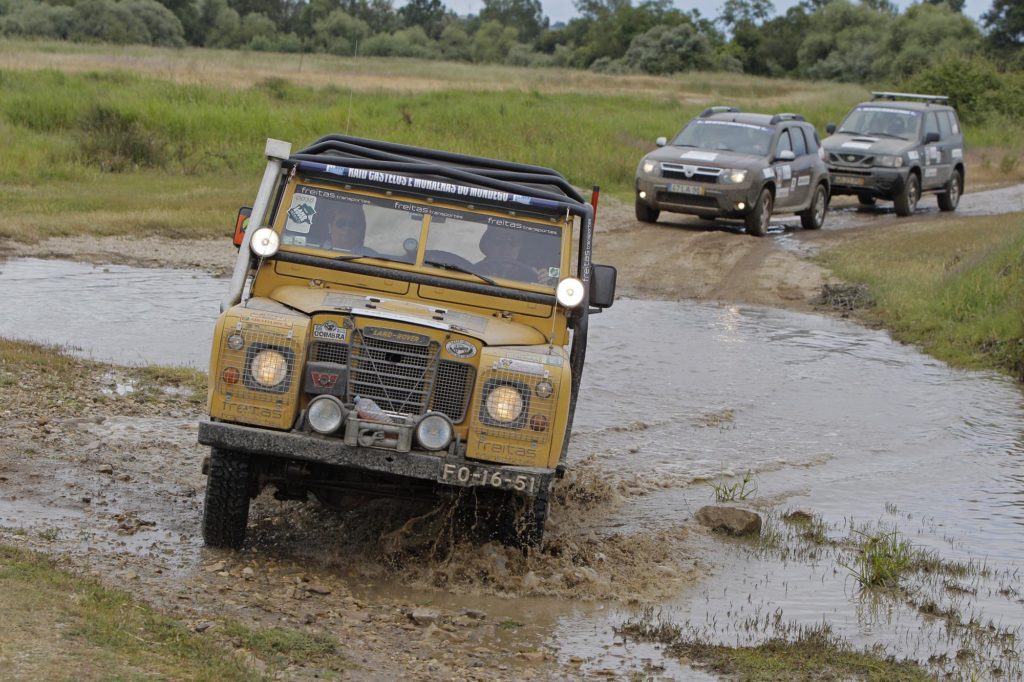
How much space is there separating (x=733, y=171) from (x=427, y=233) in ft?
39.1

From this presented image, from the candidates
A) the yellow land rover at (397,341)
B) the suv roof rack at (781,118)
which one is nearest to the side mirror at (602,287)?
the yellow land rover at (397,341)

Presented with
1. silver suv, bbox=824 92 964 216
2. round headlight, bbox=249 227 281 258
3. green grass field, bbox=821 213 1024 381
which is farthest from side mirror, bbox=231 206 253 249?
silver suv, bbox=824 92 964 216

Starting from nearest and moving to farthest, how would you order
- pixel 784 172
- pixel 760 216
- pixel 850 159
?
pixel 760 216
pixel 784 172
pixel 850 159

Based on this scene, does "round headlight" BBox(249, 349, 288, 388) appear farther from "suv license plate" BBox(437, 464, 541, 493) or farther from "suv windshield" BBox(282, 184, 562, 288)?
"suv windshield" BBox(282, 184, 562, 288)

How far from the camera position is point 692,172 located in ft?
61.6

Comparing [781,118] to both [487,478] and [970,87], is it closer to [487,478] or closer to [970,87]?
[487,478]

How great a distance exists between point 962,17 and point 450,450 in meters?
69.9

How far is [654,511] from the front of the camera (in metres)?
8.37

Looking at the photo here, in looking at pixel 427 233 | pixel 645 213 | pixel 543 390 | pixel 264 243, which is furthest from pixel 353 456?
pixel 645 213

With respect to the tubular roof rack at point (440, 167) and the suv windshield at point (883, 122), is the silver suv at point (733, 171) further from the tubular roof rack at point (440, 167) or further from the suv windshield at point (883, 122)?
the tubular roof rack at point (440, 167)

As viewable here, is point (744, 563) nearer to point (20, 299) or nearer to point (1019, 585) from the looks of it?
point (1019, 585)

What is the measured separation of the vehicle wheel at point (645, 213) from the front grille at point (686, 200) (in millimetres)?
571

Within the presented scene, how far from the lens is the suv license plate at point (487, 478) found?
19.8 feet

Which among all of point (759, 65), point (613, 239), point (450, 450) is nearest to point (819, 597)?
point (450, 450)
